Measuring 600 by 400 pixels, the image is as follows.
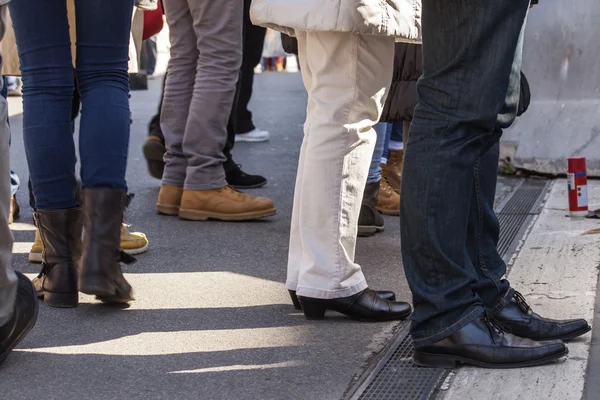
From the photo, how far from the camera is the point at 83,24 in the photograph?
297 centimetres

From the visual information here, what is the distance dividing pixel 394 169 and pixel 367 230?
0.67 meters

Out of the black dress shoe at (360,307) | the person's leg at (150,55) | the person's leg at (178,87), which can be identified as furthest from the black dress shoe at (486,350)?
the person's leg at (150,55)

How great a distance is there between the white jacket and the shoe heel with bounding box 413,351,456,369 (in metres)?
0.86

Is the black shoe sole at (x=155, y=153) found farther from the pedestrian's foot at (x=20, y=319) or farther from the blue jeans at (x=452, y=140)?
the blue jeans at (x=452, y=140)

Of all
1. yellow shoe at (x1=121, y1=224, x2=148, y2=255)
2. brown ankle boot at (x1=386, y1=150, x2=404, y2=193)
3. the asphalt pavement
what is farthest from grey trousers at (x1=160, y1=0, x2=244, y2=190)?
brown ankle boot at (x1=386, y1=150, x2=404, y2=193)

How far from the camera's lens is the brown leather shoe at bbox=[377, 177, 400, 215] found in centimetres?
464

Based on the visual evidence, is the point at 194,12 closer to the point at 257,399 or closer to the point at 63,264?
the point at 63,264

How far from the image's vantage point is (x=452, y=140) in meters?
2.46

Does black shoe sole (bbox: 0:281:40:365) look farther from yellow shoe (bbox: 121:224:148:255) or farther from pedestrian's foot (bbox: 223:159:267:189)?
pedestrian's foot (bbox: 223:159:267:189)

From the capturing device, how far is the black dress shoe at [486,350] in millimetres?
2521

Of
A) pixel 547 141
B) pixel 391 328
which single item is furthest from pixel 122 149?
pixel 547 141

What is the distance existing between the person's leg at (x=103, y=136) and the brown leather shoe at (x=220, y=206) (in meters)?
1.43

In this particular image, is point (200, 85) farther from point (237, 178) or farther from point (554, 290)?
point (554, 290)

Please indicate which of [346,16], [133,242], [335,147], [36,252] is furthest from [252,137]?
[346,16]
